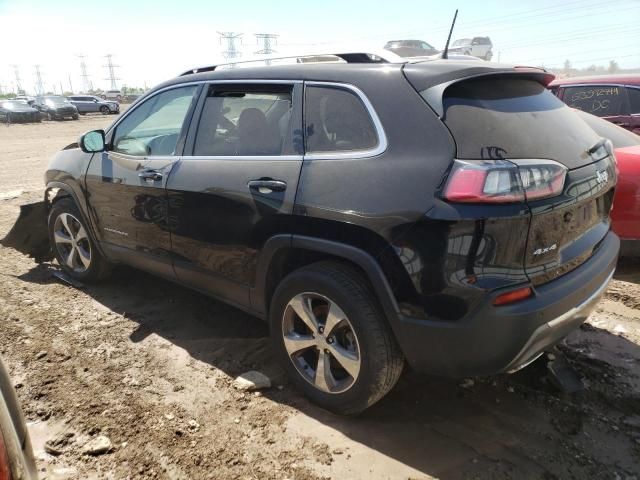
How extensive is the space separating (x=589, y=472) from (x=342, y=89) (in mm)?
2174

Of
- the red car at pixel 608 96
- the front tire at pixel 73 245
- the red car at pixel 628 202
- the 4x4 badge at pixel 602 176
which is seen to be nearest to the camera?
the 4x4 badge at pixel 602 176

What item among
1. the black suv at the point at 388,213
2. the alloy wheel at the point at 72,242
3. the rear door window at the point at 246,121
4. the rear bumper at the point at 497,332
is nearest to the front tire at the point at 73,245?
the alloy wheel at the point at 72,242

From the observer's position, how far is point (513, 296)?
2.10 metres

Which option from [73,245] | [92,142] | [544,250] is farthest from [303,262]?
[73,245]

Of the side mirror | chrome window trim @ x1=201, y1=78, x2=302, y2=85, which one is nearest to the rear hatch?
chrome window trim @ x1=201, y1=78, x2=302, y2=85

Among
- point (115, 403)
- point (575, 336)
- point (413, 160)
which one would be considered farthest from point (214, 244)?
point (575, 336)

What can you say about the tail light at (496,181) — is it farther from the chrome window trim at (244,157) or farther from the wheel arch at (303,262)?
the chrome window trim at (244,157)

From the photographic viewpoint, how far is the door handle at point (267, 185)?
2659 mm

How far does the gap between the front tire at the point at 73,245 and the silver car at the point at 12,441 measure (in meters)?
2.94

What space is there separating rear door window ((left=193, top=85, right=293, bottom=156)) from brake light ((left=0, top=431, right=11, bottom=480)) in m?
1.87

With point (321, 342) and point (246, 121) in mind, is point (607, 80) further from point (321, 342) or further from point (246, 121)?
point (321, 342)

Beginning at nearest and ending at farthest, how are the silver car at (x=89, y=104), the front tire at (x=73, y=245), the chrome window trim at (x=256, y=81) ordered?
the chrome window trim at (x=256, y=81)
the front tire at (x=73, y=245)
the silver car at (x=89, y=104)

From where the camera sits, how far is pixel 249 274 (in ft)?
9.75

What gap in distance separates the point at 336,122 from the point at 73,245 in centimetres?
312
